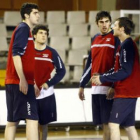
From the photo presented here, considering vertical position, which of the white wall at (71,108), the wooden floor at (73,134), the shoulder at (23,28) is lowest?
the wooden floor at (73,134)

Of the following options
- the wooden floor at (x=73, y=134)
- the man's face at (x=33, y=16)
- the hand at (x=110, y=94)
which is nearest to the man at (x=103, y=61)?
the hand at (x=110, y=94)

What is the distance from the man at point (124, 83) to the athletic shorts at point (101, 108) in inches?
10.5

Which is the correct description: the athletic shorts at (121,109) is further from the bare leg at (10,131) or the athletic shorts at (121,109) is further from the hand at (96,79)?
the bare leg at (10,131)

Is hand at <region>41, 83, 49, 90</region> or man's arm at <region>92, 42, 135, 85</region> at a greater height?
man's arm at <region>92, 42, 135, 85</region>

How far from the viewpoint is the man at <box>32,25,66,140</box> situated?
673cm

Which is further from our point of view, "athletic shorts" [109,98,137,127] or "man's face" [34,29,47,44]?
"man's face" [34,29,47,44]

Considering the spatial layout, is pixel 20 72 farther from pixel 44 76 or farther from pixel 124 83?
pixel 124 83

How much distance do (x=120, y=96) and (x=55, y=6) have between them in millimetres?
8563

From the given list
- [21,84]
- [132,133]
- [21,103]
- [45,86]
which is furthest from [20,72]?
[132,133]

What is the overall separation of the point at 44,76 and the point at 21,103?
85 centimetres

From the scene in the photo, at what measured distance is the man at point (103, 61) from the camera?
649cm

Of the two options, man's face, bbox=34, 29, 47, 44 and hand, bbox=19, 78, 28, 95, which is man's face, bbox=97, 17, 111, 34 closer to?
man's face, bbox=34, 29, 47, 44

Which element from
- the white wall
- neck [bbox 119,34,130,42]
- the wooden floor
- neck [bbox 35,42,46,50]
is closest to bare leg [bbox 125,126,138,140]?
neck [bbox 119,34,130,42]

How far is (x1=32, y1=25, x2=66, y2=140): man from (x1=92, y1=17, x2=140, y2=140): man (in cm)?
67
